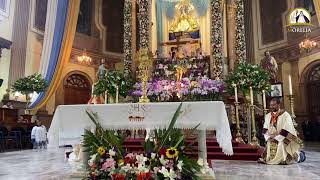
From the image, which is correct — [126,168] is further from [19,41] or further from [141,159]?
[19,41]

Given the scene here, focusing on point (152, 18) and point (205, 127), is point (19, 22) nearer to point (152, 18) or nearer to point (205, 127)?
point (152, 18)

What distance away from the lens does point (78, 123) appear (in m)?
5.10

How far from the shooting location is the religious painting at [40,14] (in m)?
15.3

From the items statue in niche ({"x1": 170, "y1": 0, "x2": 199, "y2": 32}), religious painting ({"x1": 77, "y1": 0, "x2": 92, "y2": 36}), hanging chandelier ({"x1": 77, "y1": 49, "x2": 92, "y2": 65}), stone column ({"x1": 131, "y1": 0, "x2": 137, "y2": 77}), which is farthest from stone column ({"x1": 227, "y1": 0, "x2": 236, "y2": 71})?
religious painting ({"x1": 77, "y1": 0, "x2": 92, "y2": 36})

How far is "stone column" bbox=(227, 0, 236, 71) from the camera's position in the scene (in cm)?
1191

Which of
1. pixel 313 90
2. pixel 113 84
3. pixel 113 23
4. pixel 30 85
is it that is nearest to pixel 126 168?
pixel 113 84

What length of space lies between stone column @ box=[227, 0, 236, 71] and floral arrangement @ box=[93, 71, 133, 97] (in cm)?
358

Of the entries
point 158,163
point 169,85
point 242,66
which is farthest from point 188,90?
point 158,163

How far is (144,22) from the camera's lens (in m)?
12.4

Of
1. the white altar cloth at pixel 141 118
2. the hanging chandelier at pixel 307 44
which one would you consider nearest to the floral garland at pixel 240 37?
the hanging chandelier at pixel 307 44

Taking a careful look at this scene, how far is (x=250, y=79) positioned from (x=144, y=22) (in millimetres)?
4690

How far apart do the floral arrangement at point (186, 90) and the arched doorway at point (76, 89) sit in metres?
6.86

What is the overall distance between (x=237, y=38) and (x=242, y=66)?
249 centimetres

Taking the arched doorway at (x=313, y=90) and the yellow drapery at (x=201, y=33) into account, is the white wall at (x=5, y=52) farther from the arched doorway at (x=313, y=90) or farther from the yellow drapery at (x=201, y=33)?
the arched doorway at (x=313, y=90)
